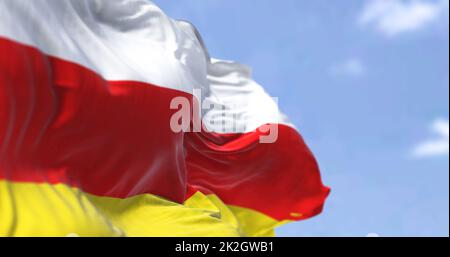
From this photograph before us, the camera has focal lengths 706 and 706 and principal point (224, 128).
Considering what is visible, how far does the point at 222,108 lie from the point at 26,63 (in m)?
3.60

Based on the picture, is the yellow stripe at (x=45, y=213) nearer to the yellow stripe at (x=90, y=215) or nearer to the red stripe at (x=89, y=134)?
the yellow stripe at (x=90, y=215)

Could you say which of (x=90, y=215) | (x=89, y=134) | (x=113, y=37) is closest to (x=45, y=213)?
(x=90, y=215)

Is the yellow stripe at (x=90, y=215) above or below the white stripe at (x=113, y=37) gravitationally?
below

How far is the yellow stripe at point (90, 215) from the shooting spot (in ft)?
15.8

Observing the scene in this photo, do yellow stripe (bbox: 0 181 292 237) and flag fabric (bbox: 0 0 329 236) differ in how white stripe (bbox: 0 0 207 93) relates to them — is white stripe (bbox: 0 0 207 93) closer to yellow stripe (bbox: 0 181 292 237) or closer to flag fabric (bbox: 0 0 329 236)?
flag fabric (bbox: 0 0 329 236)

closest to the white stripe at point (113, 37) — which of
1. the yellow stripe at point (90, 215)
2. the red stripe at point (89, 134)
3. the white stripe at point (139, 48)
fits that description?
the white stripe at point (139, 48)

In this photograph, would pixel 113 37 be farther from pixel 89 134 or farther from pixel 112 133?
pixel 89 134

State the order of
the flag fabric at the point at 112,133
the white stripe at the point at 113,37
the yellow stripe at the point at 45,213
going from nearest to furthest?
1. the yellow stripe at the point at 45,213
2. the flag fabric at the point at 112,133
3. the white stripe at the point at 113,37

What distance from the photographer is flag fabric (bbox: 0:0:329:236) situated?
5000 mm

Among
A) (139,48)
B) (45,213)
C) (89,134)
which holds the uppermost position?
(139,48)

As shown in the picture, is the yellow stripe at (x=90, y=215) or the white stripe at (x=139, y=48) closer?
the yellow stripe at (x=90, y=215)

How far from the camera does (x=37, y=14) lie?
17.7 ft

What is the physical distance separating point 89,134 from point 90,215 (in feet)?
2.49

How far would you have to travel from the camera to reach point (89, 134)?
5.60m
